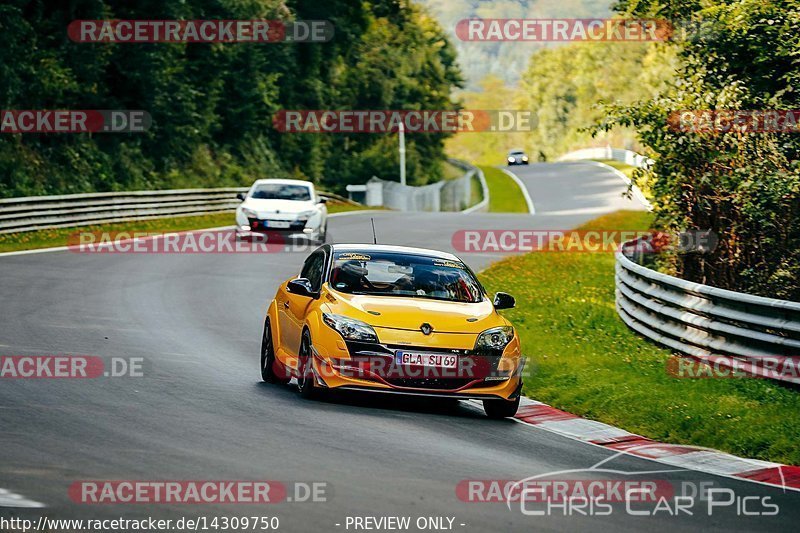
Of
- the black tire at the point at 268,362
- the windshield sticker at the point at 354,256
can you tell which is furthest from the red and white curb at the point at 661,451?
the black tire at the point at 268,362

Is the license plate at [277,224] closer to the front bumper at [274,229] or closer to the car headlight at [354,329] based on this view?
the front bumper at [274,229]

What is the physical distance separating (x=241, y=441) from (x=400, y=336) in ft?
7.42

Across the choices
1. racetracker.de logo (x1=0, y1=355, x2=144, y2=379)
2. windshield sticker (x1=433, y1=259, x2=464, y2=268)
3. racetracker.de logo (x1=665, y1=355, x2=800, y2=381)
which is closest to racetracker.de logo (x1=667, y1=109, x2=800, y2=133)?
racetracker.de logo (x1=665, y1=355, x2=800, y2=381)

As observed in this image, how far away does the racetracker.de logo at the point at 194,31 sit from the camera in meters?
43.3

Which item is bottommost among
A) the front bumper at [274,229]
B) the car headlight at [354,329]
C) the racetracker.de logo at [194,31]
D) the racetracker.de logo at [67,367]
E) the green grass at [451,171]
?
the green grass at [451,171]

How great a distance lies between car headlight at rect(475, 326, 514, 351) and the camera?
11680mm

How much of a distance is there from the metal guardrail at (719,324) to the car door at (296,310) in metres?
4.53

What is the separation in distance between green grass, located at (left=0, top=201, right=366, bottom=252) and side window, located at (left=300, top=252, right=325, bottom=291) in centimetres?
1714

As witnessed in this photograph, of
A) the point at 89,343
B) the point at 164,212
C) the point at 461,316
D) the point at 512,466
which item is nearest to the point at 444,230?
the point at 164,212

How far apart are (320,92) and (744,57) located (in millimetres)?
47583

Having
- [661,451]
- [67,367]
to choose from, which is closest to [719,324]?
[661,451]

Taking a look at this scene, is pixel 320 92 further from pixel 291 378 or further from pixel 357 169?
pixel 291 378

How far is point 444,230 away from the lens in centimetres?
3984

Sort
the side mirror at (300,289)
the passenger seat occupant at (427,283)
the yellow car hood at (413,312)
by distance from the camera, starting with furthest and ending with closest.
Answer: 1. the passenger seat occupant at (427,283)
2. the side mirror at (300,289)
3. the yellow car hood at (413,312)
